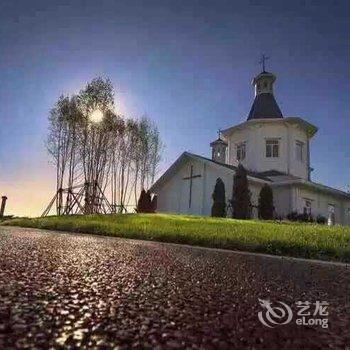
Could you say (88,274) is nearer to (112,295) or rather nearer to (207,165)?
(112,295)

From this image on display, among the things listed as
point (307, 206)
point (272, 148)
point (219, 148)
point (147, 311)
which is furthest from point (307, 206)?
point (147, 311)

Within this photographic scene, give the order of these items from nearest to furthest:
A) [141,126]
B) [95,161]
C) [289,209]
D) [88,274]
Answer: [88,274], [289,209], [95,161], [141,126]

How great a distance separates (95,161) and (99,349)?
1396 inches

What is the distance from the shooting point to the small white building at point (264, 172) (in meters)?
31.7

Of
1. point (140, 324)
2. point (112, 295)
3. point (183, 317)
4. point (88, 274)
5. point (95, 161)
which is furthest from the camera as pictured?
point (95, 161)

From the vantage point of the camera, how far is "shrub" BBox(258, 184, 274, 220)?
28328 millimetres


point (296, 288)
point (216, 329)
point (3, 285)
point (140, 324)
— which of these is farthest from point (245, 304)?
point (3, 285)

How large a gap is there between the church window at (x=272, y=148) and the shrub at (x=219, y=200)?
7.74 metres

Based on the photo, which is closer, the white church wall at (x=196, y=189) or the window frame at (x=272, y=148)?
the white church wall at (x=196, y=189)

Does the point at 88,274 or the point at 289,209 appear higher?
the point at 289,209

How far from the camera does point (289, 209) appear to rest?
31188 millimetres
